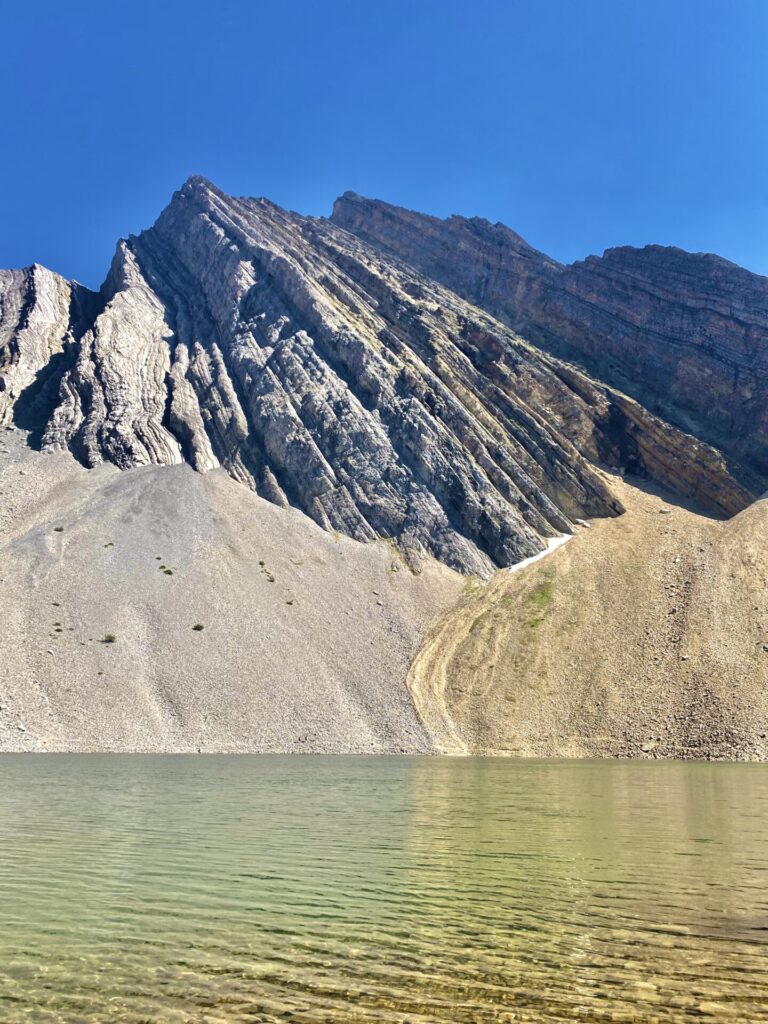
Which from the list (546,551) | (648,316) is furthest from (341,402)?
(648,316)

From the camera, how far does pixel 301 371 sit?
3809 inches

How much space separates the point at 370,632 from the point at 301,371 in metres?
42.8

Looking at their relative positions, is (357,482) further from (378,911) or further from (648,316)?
(378,911)

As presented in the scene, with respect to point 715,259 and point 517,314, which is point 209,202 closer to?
point 517,314

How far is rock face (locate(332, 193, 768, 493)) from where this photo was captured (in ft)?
339

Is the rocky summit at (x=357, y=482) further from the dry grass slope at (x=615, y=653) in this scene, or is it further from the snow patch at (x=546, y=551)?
the snow patch at (x=546, y=551)

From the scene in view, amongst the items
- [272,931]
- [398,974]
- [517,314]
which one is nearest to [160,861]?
[272,931]

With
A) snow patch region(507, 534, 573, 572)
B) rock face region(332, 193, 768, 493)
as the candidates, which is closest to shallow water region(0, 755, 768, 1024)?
snow patch region(507, 534, 573, 572)

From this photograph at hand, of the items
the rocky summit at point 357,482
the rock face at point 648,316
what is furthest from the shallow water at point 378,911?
the rock face at point 648,316

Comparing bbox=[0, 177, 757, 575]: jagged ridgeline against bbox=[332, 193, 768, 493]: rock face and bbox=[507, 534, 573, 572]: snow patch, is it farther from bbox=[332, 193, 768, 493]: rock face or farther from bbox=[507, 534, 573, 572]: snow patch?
bbox=[332, 193, 768, 493]: rock face

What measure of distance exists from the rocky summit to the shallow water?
1192 inches

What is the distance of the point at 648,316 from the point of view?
392 feet

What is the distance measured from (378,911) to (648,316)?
121 m

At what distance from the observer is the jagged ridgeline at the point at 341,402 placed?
85000 mm
